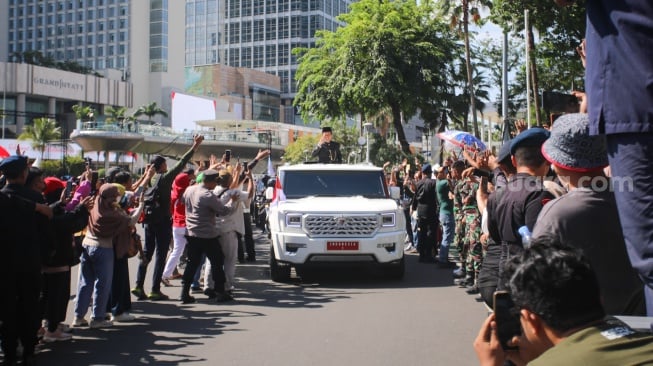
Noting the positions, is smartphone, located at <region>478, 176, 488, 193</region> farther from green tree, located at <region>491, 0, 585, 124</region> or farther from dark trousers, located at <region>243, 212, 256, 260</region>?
green tree, located at <region>491, 0, 585, 124</region>

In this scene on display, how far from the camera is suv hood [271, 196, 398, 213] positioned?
38.7 feet

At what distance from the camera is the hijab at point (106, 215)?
819 cm

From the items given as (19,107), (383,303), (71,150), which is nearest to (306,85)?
(383,303)

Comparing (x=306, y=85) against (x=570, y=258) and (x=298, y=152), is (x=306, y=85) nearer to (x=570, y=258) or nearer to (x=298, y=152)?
(x=570, y=258)

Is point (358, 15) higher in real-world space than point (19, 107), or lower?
lower

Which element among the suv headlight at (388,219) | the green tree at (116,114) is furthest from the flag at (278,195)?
the green tree at (116,114)

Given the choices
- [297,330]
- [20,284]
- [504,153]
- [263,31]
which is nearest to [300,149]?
[297,330]

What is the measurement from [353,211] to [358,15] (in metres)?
19.4

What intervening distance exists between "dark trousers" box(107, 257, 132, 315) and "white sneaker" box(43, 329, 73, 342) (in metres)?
1.07

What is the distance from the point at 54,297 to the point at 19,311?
1.20 meters

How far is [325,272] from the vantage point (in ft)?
44.0

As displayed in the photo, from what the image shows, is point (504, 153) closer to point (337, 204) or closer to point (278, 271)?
point (337, 204)

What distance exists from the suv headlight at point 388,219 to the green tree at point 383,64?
53.0 feet

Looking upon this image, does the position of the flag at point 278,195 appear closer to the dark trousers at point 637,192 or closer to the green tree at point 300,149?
the dark trousers at point 637,192
